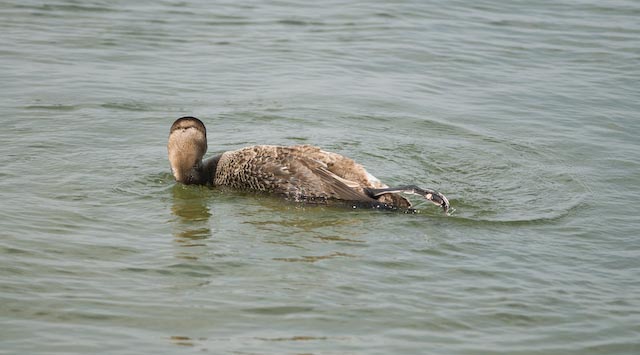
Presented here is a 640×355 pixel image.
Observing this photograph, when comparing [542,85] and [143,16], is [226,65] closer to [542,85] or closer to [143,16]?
[143,16]

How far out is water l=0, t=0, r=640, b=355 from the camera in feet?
21.1

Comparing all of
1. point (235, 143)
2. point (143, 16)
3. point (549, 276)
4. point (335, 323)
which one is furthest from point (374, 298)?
point (143, 16)

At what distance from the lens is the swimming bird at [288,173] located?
8.80m

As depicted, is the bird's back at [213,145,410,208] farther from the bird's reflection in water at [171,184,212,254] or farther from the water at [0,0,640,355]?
the bird's reflection in water at [171,184,212,254]

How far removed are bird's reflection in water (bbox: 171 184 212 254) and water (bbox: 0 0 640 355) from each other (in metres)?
0.03

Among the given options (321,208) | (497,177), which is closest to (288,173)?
(321,208)

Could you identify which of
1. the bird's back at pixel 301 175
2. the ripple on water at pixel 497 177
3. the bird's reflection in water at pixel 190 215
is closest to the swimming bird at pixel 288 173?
the bird's back at pixel 301 175

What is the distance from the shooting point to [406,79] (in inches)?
545

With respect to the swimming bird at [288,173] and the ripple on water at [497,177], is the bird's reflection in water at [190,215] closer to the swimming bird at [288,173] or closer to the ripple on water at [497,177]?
the swimming bird at [288,173]

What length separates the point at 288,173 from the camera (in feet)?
29.8

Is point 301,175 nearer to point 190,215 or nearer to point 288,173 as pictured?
point 288,173

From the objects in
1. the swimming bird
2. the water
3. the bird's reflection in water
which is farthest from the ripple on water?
the bird's reflection in water

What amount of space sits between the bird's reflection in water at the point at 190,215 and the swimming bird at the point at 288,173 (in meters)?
0.14

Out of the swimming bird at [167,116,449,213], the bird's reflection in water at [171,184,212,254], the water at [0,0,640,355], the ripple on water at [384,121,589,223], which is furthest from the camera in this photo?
the ripple on water at [384,121,589,223]
